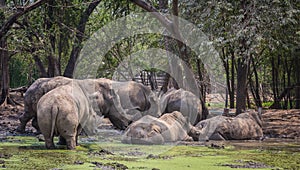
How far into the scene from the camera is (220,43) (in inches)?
508

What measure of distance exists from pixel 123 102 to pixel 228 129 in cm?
374

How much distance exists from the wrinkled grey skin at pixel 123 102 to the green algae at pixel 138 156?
2823mm

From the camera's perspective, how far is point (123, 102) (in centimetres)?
1517

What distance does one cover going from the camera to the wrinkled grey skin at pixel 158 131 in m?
10.8

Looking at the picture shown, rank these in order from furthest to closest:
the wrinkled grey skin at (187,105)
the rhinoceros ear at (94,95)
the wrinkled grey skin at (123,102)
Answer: the wrinkled grey skin at (187,105)
the wrinkled grey skin at (123,102)
the rhinoceros ear at (94,95)

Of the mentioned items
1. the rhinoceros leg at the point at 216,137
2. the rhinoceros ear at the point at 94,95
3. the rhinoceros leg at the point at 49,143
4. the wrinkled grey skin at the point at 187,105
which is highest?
the rhinoceros ear at the point at 94,95

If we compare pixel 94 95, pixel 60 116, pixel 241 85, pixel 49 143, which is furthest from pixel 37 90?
pixel 241 85

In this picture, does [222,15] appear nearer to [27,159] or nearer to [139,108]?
[139,108]

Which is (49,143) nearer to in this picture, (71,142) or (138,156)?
(71,142)

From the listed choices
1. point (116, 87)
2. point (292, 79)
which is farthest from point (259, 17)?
point (292, 79)

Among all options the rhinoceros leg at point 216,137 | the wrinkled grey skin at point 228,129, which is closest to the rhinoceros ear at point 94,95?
the wrinkled grey skin at point 228,129

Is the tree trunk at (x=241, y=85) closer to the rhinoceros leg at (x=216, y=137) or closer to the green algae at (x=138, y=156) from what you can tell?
the rhinoceros leg at (x=216, y=137)

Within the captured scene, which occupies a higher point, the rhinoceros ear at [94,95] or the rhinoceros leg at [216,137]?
the rhinoceros ear at [94,95]

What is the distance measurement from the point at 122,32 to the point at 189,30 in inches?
499
